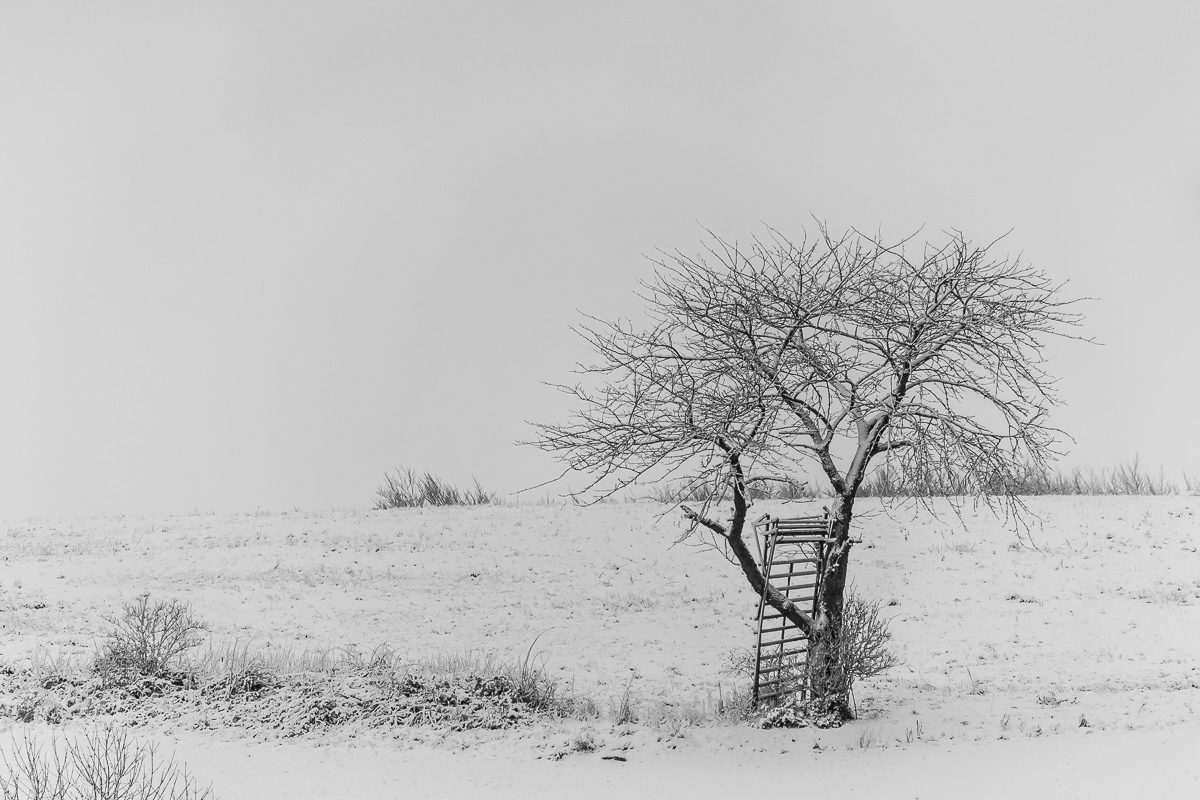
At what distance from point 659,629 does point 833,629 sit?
15.2 ft

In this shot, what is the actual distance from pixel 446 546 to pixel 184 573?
167 inches

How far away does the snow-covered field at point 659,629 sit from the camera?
25.2ft

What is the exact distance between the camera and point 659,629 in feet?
43.1

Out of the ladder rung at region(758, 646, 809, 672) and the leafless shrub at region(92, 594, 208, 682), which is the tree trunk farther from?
the leafless shrub at region(92, 594, 208, 682)

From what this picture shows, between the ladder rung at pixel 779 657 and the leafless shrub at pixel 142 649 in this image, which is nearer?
the ladder rung at pixel 779 657

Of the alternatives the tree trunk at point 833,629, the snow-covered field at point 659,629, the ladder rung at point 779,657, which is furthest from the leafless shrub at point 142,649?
the tree trunk at point 833,629

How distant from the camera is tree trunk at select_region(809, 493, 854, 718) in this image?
8.71 metres

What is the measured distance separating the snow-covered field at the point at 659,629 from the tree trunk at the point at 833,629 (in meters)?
0.40

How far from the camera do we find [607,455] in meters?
8.34

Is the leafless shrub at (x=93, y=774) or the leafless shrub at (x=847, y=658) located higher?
the leafless shrub at (x=847, y=658)

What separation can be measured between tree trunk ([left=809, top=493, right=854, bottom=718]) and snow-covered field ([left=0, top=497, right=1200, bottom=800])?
1.32 ft

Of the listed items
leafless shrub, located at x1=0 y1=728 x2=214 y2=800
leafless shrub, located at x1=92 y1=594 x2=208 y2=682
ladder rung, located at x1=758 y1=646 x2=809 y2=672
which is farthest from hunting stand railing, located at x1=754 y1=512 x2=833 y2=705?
leafless shrub, located at x1=92 y1=594 x2=208 y2=682

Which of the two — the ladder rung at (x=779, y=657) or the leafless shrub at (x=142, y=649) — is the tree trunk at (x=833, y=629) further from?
the leafless shrub at (x=142, y=649)

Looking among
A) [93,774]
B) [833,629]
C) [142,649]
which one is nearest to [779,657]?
[833,629]
